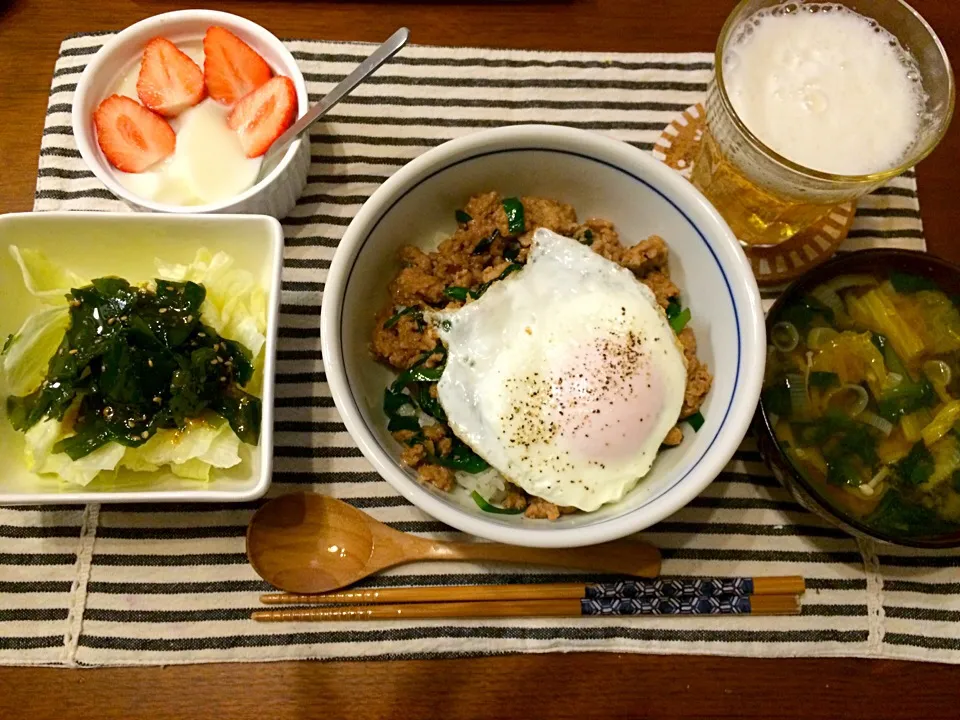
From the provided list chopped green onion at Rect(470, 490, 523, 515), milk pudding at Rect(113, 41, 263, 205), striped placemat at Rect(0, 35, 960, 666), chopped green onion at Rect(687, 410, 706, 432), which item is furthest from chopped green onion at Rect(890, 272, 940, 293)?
milk pudding at Rect(113, 41, 263, 205)

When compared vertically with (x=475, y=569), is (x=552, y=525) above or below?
above

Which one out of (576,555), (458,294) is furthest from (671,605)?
(458,294)

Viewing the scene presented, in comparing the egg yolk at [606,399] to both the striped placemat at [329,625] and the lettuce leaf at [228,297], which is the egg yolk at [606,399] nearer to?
the striped placemat at [329,625]

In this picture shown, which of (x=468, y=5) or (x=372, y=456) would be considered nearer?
(x=372, y=456)

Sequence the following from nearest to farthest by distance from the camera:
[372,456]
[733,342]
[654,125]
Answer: [372,456], [733,342], [654,125]

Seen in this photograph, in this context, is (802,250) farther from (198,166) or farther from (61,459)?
(61,459)

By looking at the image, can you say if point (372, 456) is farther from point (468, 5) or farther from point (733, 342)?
point (468, 5)

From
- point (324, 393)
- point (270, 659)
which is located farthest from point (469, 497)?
point (270, 659)
